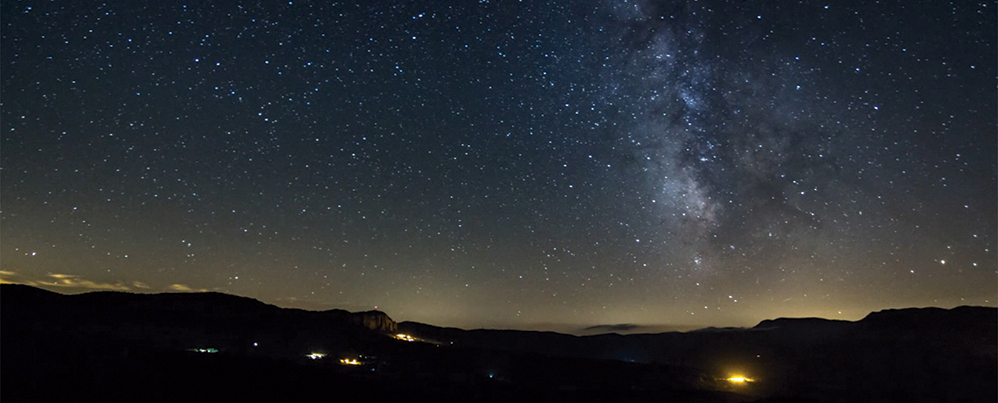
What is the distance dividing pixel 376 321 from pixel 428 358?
3217cm

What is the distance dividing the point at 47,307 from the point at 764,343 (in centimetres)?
9085

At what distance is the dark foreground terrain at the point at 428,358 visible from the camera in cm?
1706

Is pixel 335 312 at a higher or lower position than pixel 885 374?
higher

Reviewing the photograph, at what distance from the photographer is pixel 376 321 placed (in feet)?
232

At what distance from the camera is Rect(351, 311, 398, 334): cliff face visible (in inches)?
2587

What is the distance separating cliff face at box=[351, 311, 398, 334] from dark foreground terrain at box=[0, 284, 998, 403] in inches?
10.6

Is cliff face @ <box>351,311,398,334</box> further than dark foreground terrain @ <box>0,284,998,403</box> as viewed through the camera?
Yes

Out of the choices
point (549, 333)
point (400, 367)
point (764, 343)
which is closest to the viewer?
point (400, 367)

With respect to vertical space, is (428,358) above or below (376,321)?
below

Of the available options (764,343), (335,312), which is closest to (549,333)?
(764,343)

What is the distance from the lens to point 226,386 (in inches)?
662

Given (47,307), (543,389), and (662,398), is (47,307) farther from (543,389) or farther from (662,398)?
(662,398)

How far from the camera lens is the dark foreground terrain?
672 inches

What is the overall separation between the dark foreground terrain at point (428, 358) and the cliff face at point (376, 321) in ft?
0.88
